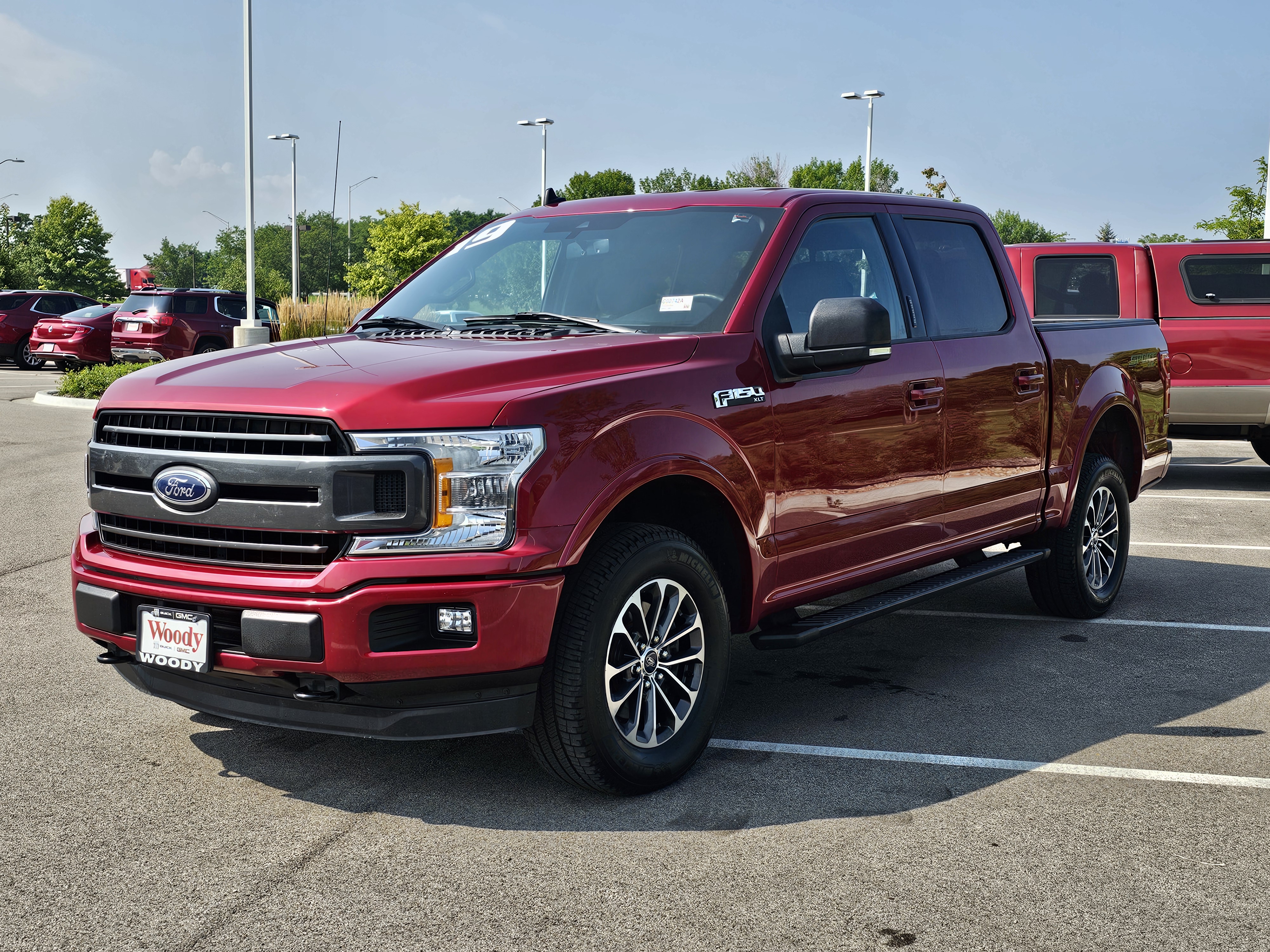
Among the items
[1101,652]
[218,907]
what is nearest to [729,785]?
[218,907]

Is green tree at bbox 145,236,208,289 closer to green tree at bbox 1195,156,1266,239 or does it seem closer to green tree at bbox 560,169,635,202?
green tree at bbox 560,169,635,202

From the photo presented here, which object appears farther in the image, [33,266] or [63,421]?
[33,266]

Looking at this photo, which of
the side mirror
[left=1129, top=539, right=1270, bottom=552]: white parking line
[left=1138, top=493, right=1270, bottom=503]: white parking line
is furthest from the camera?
[left=1138, top=493, right=1270, bottom=503]: white parking line

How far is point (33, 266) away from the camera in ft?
203

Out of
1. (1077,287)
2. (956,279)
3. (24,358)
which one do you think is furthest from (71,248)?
(956,279)

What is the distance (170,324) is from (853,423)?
70.4 ft

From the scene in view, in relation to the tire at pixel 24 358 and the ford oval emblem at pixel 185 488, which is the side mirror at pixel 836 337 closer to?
the ford oval emblem at pixel 185 488

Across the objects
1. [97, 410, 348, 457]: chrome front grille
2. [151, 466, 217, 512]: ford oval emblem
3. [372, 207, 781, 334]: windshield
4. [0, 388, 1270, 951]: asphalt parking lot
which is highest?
[372, 207, 781, 334]: windshield

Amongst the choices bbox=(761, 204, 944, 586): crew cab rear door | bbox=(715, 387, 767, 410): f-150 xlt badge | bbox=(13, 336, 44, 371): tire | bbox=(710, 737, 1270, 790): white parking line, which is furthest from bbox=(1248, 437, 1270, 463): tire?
bbox=(13, 336, 44, 371): tire

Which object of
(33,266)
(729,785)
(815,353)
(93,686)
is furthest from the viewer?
(33,266)

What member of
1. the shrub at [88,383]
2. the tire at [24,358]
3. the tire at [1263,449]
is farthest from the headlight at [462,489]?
the tire at [24,358]

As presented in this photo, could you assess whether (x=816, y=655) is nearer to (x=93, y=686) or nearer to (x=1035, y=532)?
(x=1035, y=532)

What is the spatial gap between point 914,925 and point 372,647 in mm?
1611

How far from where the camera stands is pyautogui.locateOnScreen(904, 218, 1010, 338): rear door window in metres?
5.51
